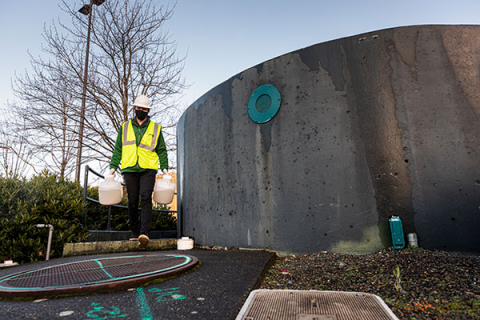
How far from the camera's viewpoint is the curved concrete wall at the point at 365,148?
3002mm

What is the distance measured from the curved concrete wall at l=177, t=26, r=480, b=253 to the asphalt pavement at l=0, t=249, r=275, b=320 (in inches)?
50.9

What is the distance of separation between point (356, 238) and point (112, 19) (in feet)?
30.0

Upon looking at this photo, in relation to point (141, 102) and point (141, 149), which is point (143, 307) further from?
point (141, 102)

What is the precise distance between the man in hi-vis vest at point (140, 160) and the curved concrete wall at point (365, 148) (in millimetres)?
1101

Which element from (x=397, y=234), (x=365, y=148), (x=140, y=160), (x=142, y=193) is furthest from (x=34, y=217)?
(x=397, y=234)

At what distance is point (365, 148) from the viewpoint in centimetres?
325

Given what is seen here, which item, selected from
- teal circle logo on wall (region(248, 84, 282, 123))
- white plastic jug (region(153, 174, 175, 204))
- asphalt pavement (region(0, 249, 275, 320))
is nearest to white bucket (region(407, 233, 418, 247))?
asphalt pavement (region(0, 249, 275, 320))

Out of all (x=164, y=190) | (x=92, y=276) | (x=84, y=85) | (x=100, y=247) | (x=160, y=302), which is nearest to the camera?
(x=160, y=302)

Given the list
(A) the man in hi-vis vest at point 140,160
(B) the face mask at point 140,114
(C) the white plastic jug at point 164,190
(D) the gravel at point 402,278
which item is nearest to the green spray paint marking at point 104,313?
(D) the gravel at point 402,278

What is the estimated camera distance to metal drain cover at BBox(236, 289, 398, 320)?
5.03 feet

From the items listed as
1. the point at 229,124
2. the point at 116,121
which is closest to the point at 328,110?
the point at 229,124

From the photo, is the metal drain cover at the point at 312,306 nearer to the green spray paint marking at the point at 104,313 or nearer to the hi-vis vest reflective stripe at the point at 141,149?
the green spray paint marking at the point at 104,313

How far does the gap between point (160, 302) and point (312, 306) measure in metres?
0.90

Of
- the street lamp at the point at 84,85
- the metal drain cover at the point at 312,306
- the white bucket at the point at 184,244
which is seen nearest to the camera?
the metal drain cover at the point at 312,306
